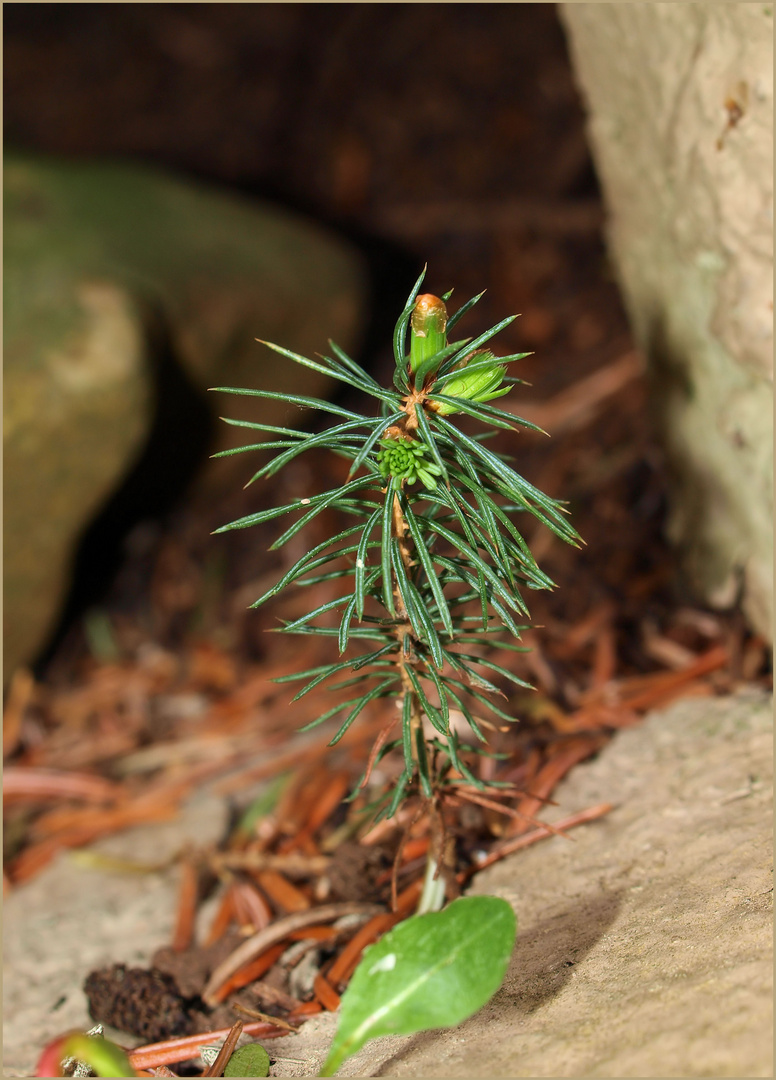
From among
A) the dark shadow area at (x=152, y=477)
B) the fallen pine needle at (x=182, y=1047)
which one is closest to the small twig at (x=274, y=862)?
the fallen pine needle at (x=182, y=1047)

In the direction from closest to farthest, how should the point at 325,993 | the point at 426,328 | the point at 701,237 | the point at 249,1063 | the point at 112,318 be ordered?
1. the point at 426,328
2. the point at 249,1063
3. the point at 325,993
4. the point at 701,237
5. the point at 112,318

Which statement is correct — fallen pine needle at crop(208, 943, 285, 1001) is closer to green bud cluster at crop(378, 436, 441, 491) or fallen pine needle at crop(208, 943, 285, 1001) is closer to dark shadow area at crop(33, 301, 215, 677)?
green bud cluster at crop(378, 436, 441, 491)

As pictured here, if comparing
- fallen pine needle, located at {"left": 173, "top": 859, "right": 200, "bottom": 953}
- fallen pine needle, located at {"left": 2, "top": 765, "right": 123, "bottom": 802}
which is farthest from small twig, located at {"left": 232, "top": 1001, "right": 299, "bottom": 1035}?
fallen pine needle, located at {"left": 2, "top": 765, "right": 123, "bottom": 802}

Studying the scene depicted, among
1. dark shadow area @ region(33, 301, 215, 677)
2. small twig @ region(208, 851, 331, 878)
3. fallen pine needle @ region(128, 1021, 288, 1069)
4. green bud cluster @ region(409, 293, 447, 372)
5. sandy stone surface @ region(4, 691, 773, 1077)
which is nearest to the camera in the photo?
sandy stone surface @ region(4, 691, 773, 1077)

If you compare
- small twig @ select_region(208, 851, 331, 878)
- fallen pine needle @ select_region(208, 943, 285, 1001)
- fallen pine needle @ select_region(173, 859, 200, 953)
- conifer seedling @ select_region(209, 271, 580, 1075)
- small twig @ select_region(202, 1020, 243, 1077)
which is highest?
conifer seedling @ select_region(209, 271, 580, 1075)

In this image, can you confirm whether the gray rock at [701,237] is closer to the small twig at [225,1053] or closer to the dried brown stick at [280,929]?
the dried brown stick at [280,929]

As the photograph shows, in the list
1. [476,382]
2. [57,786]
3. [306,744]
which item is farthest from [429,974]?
[57,786]

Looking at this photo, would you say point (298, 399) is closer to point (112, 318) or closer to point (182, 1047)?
point (182, 1047)
